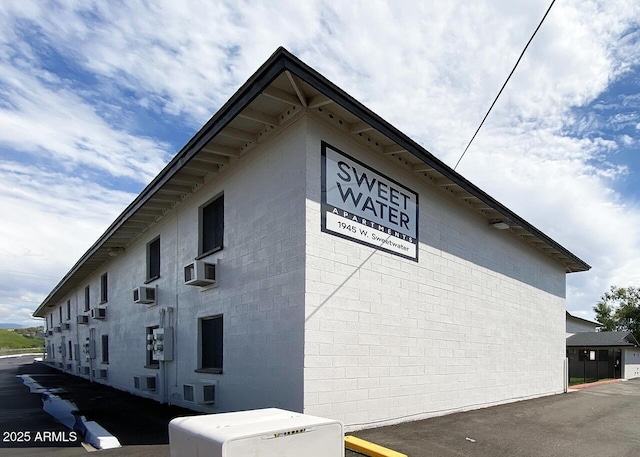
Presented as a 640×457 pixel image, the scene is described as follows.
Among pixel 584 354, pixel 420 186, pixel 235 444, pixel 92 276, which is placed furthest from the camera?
pixel 584 354

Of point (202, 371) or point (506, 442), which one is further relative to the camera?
point (202, 371)

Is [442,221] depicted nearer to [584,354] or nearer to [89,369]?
[89,369]

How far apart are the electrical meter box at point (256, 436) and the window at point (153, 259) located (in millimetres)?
10199

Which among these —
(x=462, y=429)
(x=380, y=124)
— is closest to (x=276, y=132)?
(x=380, y=124)

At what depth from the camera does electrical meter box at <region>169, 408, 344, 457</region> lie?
3.38 meters

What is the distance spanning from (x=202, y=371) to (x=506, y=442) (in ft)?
19.8

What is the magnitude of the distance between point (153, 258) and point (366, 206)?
8.42 metres

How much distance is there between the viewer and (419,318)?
9250 millimetres

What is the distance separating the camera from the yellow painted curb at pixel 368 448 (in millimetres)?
6023

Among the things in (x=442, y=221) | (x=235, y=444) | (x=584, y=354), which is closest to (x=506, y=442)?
(x=442, y=221)

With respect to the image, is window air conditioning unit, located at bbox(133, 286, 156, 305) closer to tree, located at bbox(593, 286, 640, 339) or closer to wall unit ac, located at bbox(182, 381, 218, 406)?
wall unit ac, located at bbox(182, 381, 218, 406)

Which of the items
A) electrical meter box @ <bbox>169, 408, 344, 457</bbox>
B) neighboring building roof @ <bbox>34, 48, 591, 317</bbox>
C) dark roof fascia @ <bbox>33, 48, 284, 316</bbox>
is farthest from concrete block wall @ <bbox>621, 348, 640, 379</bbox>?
electrical meter box @ <bbox>169, 408, 344, 457</bbox>

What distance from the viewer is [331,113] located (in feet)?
25.1

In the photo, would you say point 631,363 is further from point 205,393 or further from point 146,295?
point 146,295
